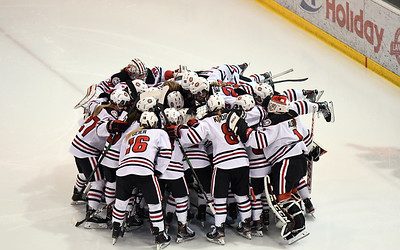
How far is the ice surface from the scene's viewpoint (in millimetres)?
7805

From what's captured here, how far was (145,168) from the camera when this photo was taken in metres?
7.35

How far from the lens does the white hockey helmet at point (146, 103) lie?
7559 mm

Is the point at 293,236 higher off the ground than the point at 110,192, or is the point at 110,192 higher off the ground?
the point at 110,192

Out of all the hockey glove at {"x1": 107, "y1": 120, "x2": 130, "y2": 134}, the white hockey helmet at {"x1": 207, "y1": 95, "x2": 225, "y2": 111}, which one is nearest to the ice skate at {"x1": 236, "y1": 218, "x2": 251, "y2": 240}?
the white hockey helmet at {"x1": 207, "y1": 95, "x2": 225, "y2": 111}

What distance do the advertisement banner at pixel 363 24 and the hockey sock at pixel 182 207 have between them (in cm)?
288

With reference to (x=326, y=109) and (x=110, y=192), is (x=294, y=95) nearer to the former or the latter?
(x=326, y=109)

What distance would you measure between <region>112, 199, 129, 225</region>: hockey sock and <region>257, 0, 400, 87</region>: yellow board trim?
10.5ft

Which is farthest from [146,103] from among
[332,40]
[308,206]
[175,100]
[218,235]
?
[332,40]

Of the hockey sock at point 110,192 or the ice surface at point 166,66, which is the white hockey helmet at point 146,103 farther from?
the ice surface at point 166,66

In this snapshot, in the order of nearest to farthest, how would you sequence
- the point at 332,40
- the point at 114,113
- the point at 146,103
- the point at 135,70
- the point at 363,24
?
the point at 146,103
the point at 114,113
the point at 135,70
the point at 363,24
the point at 332,40

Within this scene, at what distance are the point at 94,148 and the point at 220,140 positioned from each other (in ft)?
2.72

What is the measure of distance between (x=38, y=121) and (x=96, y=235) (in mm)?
1810

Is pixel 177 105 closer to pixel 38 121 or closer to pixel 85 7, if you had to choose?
pixel 38 121

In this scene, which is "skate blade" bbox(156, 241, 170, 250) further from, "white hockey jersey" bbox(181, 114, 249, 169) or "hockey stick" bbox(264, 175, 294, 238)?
"hockey stick" bbox(264, 175, 294, 238)
